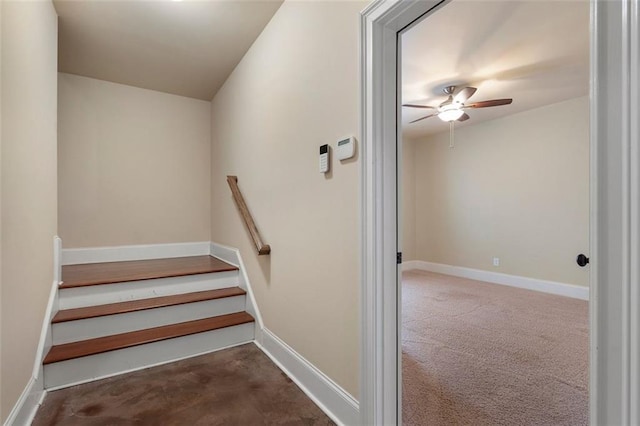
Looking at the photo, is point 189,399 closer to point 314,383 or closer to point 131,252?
point 314,383

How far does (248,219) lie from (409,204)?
150 inches

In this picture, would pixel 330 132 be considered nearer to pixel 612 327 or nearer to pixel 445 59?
pixel 612 327

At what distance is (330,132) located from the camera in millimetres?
1648

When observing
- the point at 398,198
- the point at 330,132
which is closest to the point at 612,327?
the point at 398,198

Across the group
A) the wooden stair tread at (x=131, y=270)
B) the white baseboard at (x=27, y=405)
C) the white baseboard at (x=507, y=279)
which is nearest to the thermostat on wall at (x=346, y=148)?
the wooden stair tread at (x=131, y=270)

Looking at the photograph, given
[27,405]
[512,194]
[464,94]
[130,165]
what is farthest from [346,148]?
[512,194]

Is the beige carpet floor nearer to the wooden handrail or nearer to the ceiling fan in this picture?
the wooden handrail

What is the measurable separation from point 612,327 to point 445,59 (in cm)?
267

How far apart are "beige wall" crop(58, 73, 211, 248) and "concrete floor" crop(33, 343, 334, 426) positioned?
204 centimetres

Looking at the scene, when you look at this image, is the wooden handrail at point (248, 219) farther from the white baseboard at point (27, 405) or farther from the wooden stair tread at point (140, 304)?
the white baseboard at point (27, 405)

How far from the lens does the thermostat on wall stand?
1.45m

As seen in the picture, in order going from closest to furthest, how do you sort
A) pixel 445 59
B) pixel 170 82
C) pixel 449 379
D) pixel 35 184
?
1. pixel 35 184
2. pixel 449 379
3. pixel 445 59
4. pixel 170 82

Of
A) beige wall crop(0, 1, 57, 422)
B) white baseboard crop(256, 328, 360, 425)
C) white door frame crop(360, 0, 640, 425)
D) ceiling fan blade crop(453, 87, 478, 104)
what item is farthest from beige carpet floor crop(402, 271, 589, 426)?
ceiling fan blade crop(453, 87, 478, 104)

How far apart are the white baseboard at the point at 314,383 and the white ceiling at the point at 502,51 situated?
2.47 meters
